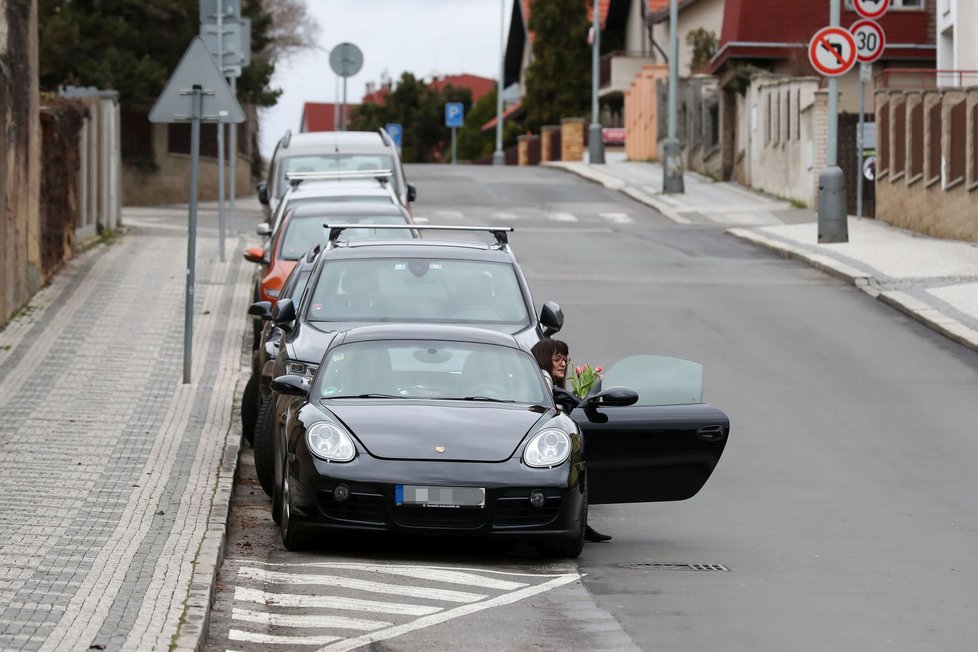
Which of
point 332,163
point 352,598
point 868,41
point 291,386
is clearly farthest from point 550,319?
point 868,41

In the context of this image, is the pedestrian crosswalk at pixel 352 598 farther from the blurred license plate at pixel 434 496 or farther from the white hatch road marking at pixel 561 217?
the white hatch road marking at pixel 561 217

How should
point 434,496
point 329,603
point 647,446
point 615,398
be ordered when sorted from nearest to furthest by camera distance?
point 329,603 < point 434,496 < point 615,398 < point 647,446

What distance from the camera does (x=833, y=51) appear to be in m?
29.7

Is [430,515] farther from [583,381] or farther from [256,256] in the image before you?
[256,256]

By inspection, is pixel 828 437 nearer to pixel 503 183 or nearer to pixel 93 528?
pixel 93 528

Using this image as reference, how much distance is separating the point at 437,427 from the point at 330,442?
22.8 inches

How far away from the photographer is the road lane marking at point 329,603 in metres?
8.70

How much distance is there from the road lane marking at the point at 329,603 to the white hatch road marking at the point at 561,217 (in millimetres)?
26174

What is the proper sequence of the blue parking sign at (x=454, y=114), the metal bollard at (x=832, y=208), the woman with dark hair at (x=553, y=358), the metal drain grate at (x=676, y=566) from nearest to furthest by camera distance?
1. the metal drain grate at (x=676, y=566)
2. the woman with dark hair at (x=553, y=358)
3. the metal bollard at (x=832, y=208)
4. the blue parking sign at (x=454, y=114)

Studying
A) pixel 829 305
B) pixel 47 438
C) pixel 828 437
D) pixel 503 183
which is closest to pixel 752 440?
pixel 828 437

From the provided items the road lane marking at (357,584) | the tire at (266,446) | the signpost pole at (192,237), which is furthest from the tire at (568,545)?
the signpost pole at (192,237)

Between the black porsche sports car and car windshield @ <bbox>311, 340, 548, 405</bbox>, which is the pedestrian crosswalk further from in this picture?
car windshield @ <bbox>311, 340, 548, 405</bbox>

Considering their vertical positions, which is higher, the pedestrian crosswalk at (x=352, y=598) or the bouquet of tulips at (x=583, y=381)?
the bouquet of tulips at (x=583, y=381)

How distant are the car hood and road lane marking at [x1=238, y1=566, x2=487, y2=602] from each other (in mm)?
761
